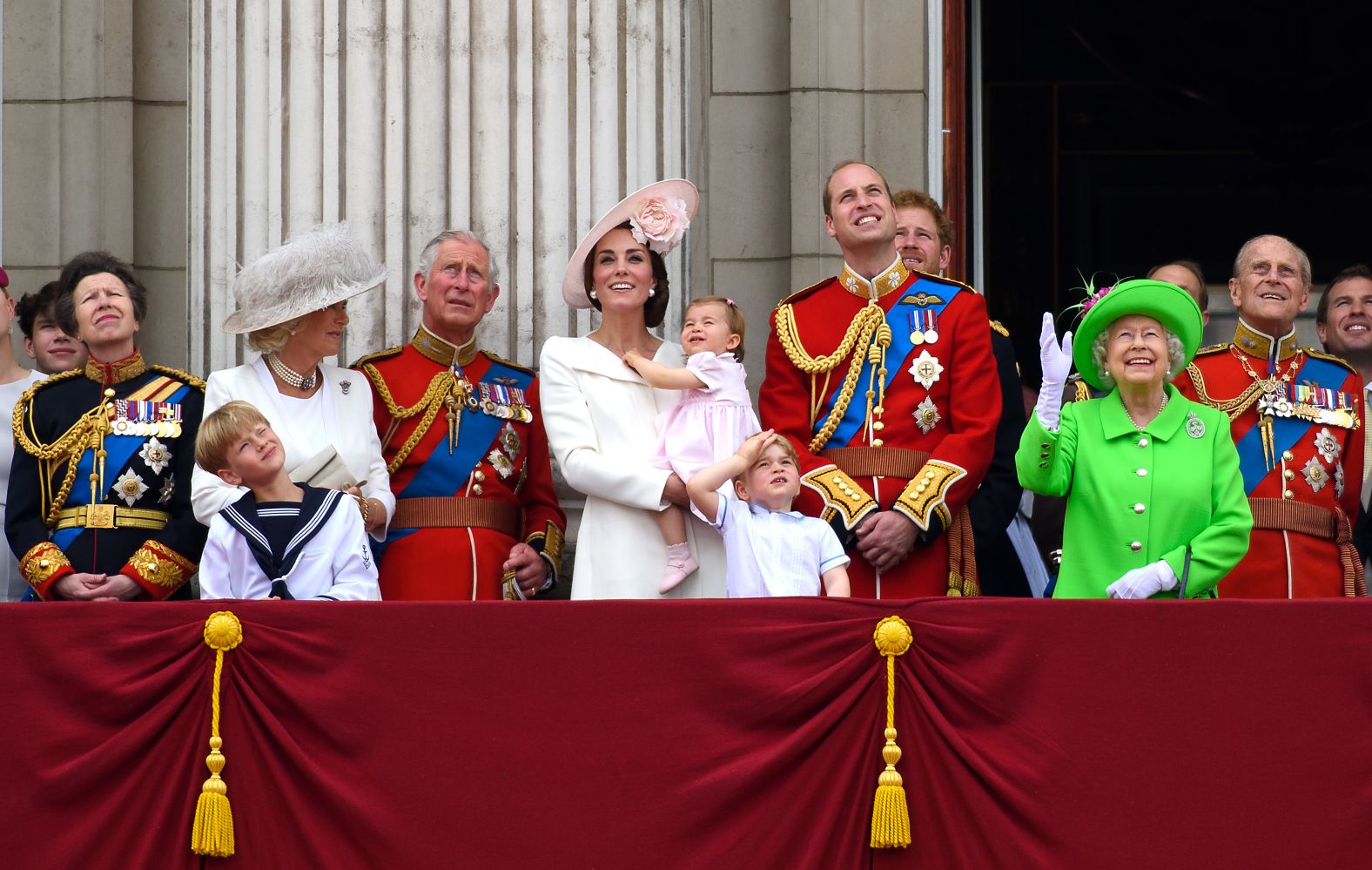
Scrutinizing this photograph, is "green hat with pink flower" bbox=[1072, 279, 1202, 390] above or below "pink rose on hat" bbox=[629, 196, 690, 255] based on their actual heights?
below

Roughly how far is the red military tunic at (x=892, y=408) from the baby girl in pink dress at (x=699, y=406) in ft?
0.59

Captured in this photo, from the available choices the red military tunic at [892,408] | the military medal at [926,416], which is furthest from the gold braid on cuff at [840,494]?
the military medal at [926,416]

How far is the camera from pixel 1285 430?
21.1ft

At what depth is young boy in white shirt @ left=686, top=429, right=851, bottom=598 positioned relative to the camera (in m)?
5.65

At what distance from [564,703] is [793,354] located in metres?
A: 1.42

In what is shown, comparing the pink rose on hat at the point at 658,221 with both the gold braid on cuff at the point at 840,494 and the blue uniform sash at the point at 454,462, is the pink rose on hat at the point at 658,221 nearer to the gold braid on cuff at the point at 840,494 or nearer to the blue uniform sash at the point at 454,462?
the blue uniform sash at the point at 454,462

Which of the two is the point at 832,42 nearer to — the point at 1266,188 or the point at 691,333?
the point at 691,333

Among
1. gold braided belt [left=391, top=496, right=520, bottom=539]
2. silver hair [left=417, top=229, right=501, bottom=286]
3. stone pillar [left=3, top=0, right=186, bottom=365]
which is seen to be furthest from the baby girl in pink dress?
stone pillar [left=3, top=0, right=186, bottom=365]

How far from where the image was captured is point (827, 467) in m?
5.98

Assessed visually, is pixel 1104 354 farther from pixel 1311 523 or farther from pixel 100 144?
pixel 100 144

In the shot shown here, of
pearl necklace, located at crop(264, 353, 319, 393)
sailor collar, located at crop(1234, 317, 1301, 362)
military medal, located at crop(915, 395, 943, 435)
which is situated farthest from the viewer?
sailor collar, located at crop(1234, 317, 1301, 362)

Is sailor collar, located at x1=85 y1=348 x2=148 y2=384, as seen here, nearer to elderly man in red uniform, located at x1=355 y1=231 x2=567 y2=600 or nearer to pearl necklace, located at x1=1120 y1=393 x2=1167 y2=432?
elderly man in red uniform, located at x1=355 y1=231 x2=567 y2=600

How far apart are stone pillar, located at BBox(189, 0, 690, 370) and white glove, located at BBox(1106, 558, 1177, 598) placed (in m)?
2.09

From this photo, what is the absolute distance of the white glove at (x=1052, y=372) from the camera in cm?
555
